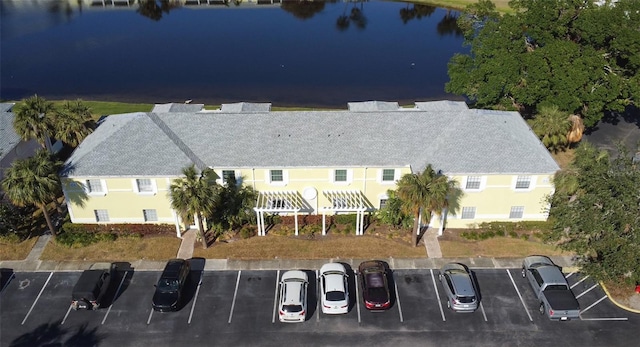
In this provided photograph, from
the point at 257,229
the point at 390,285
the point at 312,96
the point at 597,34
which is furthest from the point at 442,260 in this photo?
the point at 312,96

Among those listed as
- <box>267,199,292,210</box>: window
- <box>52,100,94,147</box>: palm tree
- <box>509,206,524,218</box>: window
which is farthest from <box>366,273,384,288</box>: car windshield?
<box>52,100,94,147</box>: palm tree

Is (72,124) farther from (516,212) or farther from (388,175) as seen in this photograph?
(516,212)

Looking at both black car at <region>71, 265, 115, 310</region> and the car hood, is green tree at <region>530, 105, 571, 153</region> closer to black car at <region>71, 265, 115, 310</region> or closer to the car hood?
the car hood

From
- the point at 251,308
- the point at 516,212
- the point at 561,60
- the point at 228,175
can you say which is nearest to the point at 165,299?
the point at 251,308

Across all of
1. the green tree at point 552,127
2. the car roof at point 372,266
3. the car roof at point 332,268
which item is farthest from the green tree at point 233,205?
the green tree at point 552,127

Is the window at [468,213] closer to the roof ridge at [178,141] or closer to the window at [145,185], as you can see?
the roof ridge at [178,141]

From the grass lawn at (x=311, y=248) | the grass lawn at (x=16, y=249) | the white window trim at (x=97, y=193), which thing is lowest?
the grass lawn at (x=16, y=249)

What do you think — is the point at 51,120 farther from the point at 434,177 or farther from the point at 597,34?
the point at 597,34
